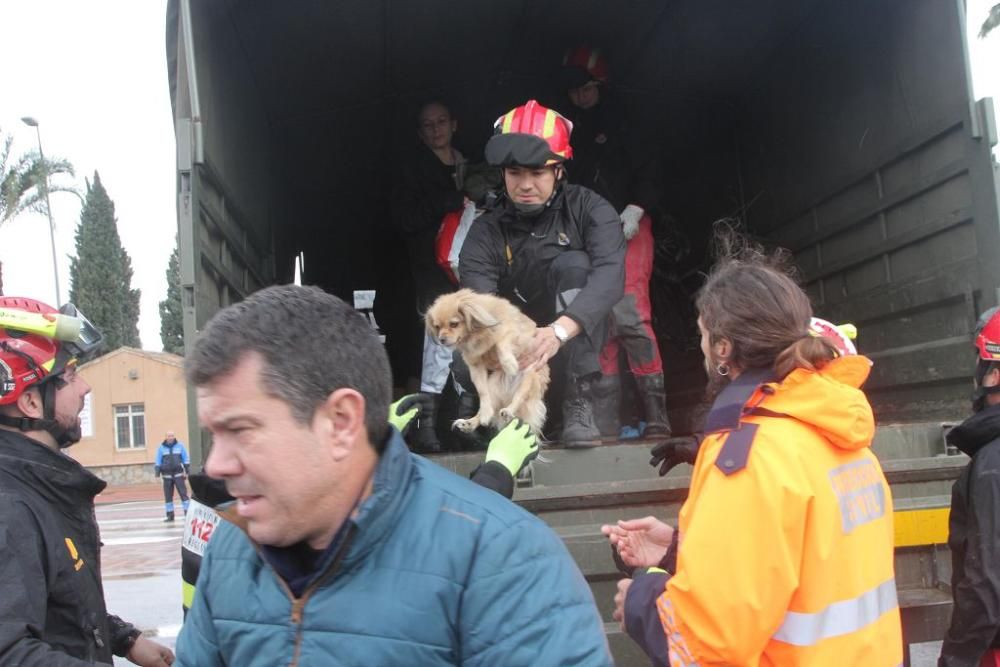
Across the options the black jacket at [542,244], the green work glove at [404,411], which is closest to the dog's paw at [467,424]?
the black jacket at [542,244]

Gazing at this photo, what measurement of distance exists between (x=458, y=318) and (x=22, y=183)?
30280 millimetres

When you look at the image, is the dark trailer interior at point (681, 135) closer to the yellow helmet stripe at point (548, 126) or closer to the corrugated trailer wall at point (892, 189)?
the corrugated trailer wall at point (892, 189)

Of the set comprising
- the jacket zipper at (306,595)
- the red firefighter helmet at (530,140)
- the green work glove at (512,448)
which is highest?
the red firefighter helmet at (530,140)

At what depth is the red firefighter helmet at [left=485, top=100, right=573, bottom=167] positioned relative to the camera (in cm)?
414

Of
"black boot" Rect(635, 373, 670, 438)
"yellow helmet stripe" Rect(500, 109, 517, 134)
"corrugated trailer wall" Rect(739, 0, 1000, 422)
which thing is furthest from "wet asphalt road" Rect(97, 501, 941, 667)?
"yellow helmet stripe" Rect(500, 109, 517, 134)

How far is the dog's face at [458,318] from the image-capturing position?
3889mm

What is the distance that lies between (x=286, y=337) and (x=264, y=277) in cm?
473

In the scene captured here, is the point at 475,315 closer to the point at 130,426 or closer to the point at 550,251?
the point at 550,251

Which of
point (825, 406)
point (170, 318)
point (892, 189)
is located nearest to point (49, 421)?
point (825, 406)

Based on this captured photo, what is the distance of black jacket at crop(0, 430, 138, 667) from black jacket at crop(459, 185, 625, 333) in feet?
7.56

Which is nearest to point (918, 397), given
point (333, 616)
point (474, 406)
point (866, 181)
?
point (866, 181)

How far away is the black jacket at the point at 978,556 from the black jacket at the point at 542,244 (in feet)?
5.69

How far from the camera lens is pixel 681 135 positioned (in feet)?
23.1

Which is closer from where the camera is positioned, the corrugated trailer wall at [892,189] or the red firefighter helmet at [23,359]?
the red firefighter helmet at [23,359]
